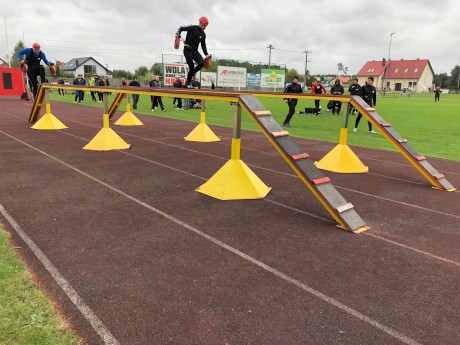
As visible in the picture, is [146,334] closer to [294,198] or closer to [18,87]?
[294,198]

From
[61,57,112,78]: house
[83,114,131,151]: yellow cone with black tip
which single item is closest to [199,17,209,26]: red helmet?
[83,114,131,151]: yellow cone with black tip

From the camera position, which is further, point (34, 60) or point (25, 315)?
point (34, 60)

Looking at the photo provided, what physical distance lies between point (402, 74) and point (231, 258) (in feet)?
363

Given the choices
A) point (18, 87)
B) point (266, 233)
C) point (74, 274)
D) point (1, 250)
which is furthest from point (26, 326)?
point (18, 87)

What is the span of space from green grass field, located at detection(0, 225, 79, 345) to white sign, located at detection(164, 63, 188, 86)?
121ft

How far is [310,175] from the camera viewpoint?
16.1 ft

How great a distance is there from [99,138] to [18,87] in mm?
24655

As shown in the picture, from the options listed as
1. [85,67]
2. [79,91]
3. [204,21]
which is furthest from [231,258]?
[85,67]

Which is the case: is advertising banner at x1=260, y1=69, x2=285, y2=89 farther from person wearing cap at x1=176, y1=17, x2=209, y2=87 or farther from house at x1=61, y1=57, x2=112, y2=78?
house at x1=61, y1=57, x2=112, y2=78

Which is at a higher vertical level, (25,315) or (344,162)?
(344,162)

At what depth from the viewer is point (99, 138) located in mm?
9359

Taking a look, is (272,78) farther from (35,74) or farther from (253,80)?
(35,74)

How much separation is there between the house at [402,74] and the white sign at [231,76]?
202 feet

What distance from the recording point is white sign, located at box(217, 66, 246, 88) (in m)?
46.2
